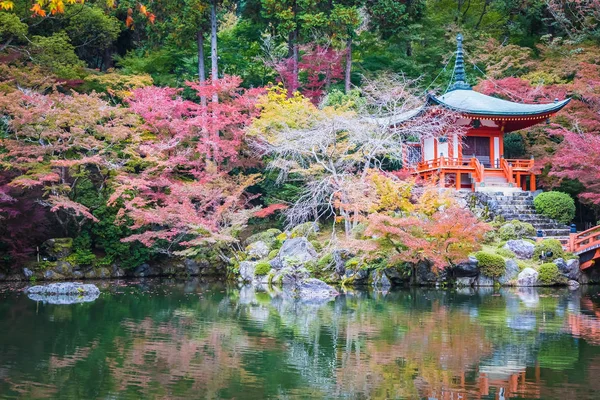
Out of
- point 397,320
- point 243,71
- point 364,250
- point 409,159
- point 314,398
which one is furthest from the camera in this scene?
point 243,71

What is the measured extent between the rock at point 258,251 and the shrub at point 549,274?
8620 mm

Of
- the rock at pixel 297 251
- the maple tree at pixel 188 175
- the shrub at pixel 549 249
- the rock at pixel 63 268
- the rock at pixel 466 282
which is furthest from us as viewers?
the rock at pixel 63 268

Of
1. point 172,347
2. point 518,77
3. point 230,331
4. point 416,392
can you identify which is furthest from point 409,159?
point 416,392

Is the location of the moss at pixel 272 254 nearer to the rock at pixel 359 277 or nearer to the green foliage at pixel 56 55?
the rock at pixel 359 277

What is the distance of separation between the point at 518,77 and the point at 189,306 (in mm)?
17992

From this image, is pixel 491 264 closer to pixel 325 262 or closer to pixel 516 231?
pixel 516 231

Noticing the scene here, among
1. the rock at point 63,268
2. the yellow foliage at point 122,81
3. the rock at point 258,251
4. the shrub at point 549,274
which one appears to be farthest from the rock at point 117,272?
the shrub at point 549,274

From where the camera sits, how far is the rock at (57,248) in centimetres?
2252

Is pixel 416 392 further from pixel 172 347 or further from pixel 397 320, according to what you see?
pixel 397 320

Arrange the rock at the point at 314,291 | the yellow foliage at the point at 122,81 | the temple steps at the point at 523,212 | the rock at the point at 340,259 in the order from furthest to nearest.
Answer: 1. the yellow foliage at the point at 122,81
2. the temple steps at the point at 523,212
3. the rock at the point at 340,259
4. the rock at the point at 314,291

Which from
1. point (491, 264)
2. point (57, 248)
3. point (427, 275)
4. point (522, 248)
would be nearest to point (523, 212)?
point (522, 248)

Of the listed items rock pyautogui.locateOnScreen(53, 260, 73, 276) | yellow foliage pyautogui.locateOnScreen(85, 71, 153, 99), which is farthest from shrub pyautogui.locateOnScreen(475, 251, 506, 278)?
yellow foliage pyautogui.locateOnScreen(85, 71, 153, 99)

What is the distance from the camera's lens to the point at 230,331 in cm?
1202

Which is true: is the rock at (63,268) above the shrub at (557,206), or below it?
below
